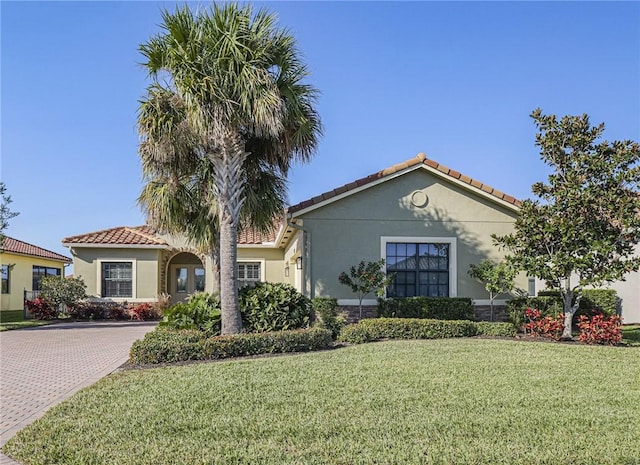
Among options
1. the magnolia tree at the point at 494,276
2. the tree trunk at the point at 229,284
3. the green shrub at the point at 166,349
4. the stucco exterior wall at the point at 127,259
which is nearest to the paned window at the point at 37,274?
the stucco exterior wall at the point at 127,259

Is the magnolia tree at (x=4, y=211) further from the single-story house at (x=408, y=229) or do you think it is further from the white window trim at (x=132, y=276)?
the single-story house at (x=408, y=229)

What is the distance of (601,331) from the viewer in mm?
12070

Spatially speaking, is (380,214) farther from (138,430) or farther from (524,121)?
(138,430)

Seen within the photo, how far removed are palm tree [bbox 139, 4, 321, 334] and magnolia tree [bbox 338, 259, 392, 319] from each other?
3.70 meters

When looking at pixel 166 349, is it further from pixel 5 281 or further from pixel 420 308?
pixel 5 281

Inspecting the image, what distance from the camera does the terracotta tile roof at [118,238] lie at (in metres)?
22.6

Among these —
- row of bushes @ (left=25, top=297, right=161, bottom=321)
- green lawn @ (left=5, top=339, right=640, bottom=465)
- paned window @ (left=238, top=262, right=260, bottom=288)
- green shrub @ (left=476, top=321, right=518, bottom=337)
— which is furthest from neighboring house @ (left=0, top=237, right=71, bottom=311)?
green shrub @ (left=476, top=321, right=518, bottom=337)

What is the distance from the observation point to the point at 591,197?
12.2 m

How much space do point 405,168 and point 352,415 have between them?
998 cm

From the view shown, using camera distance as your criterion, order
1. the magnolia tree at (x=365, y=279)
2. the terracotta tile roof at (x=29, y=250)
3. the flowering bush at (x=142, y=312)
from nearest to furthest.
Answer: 1. the magnolia tree at (x=365, y=279)
2. the flowering bush at (x=142, y=312)
3. the terracotta tile roof at (x=29, y=250)

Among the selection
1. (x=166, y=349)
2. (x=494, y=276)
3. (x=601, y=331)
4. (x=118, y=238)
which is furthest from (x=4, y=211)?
(x=601, y=331)

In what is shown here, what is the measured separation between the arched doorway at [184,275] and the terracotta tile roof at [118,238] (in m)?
3.04

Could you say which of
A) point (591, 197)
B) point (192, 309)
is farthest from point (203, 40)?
point (591, 197)

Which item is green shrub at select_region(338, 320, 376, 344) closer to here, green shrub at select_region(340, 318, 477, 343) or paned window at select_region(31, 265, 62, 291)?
green shrub at select_region(340, 318, 477, 343)
